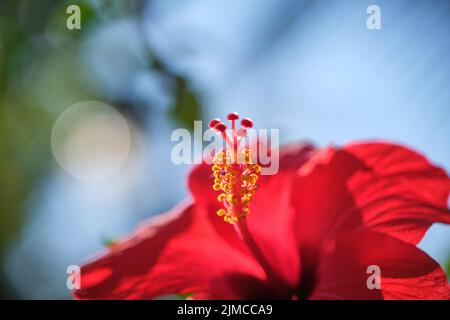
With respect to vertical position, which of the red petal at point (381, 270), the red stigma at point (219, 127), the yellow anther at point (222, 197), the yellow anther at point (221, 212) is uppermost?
the red stigma at point (219, 127)

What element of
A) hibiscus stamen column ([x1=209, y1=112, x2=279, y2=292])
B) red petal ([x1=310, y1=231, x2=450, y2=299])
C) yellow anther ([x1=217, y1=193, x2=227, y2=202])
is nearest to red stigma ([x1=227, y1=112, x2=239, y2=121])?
hibiscus stamen column ([x1=209, y1=112, x2=279, y2=292])

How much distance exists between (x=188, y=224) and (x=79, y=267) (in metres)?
0.22

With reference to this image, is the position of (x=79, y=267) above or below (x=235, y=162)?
below

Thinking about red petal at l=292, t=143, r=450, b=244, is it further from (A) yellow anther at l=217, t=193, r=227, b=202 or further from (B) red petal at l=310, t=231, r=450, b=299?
(A) yellow anther at l=217, t=193, r=227, b=202

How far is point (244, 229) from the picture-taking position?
1.04 m

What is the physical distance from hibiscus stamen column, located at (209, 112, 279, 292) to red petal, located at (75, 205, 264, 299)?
0.24 feet

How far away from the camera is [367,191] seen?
111 cm

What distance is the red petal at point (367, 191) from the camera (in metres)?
1.07

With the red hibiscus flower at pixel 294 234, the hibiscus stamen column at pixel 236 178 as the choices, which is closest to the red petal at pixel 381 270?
the red hibiscus flower at pixel 294 234

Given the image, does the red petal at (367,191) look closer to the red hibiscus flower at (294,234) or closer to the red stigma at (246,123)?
the red hibiscus flower at (294,234)

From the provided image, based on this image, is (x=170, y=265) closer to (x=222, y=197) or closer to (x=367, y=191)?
(x=222, y=197)

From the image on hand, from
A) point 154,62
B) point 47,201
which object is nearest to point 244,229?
point 154,62

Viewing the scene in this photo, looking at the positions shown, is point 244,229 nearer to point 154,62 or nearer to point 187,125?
point 187,125
